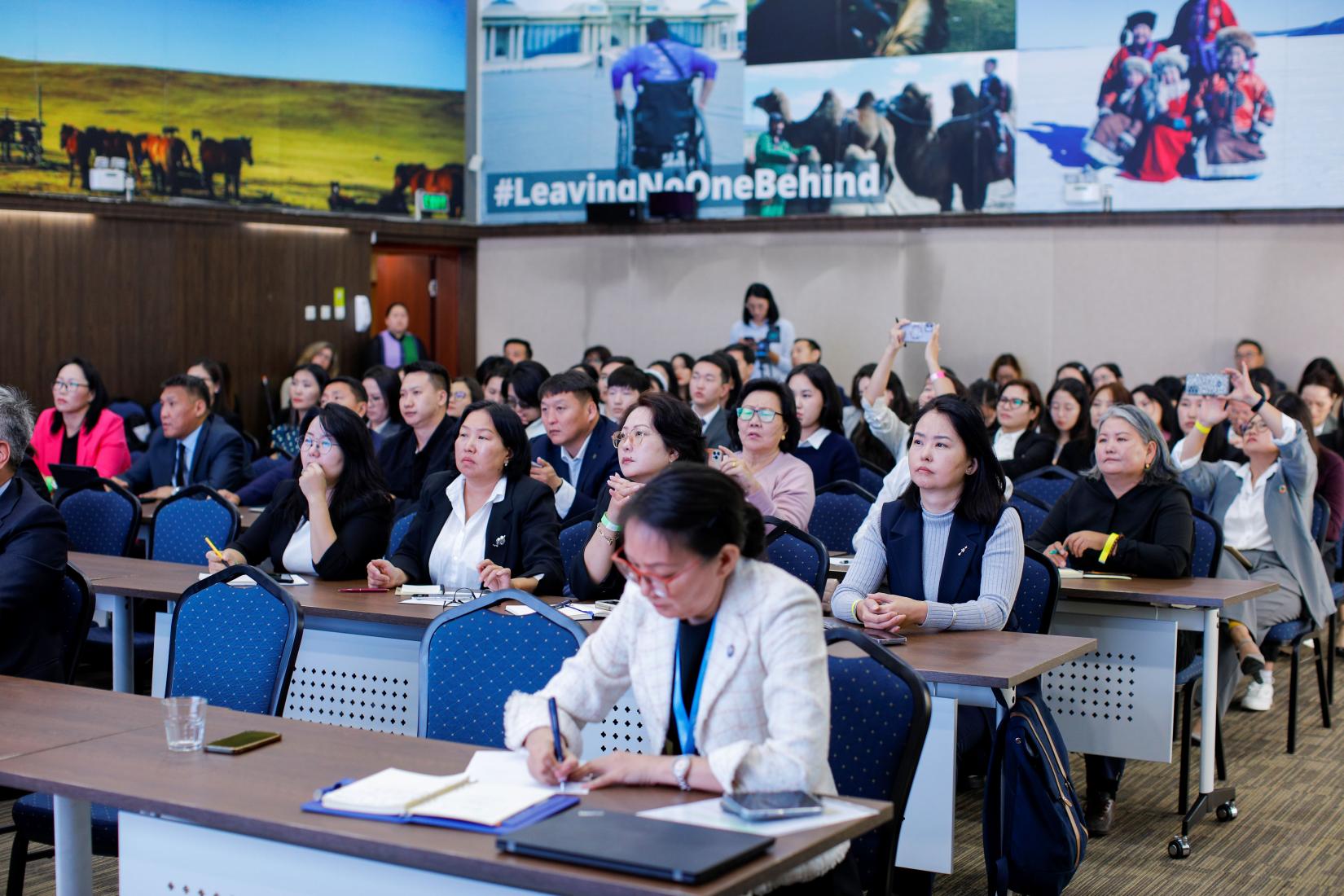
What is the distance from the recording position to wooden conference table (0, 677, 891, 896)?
2295 mm

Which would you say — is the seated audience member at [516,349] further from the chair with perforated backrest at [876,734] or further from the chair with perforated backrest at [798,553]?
the chair with perforated backrest at [876,734]

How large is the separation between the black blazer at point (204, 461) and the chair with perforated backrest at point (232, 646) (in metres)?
4.10

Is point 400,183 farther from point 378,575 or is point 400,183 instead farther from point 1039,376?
point 378,575

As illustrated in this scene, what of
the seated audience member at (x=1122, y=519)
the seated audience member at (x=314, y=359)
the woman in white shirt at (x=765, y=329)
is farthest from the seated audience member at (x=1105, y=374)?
the seated audience member at (x=314, y=359)

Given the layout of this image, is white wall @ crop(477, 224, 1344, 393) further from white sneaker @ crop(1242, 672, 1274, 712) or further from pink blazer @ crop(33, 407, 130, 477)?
pink blazer @ crop(33, 407, 130, 477)

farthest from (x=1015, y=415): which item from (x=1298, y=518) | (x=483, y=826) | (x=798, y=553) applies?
(x=483, y=826)

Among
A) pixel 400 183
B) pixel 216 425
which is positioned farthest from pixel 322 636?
pixel 400 183

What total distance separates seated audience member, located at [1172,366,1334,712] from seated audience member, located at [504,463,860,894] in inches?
149

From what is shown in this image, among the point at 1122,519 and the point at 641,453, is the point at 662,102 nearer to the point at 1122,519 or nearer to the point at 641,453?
the point at 1122,519

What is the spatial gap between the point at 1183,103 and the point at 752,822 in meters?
11.4

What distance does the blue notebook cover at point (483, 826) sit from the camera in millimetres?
2416

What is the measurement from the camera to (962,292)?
43.5 ft

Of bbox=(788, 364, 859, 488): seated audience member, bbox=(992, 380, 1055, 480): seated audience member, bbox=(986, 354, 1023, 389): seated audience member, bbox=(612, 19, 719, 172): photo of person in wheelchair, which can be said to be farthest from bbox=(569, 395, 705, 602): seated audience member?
bbox=(612, 19, 719, 172): photo of person in wheelchair

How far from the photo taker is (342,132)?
14.1m
